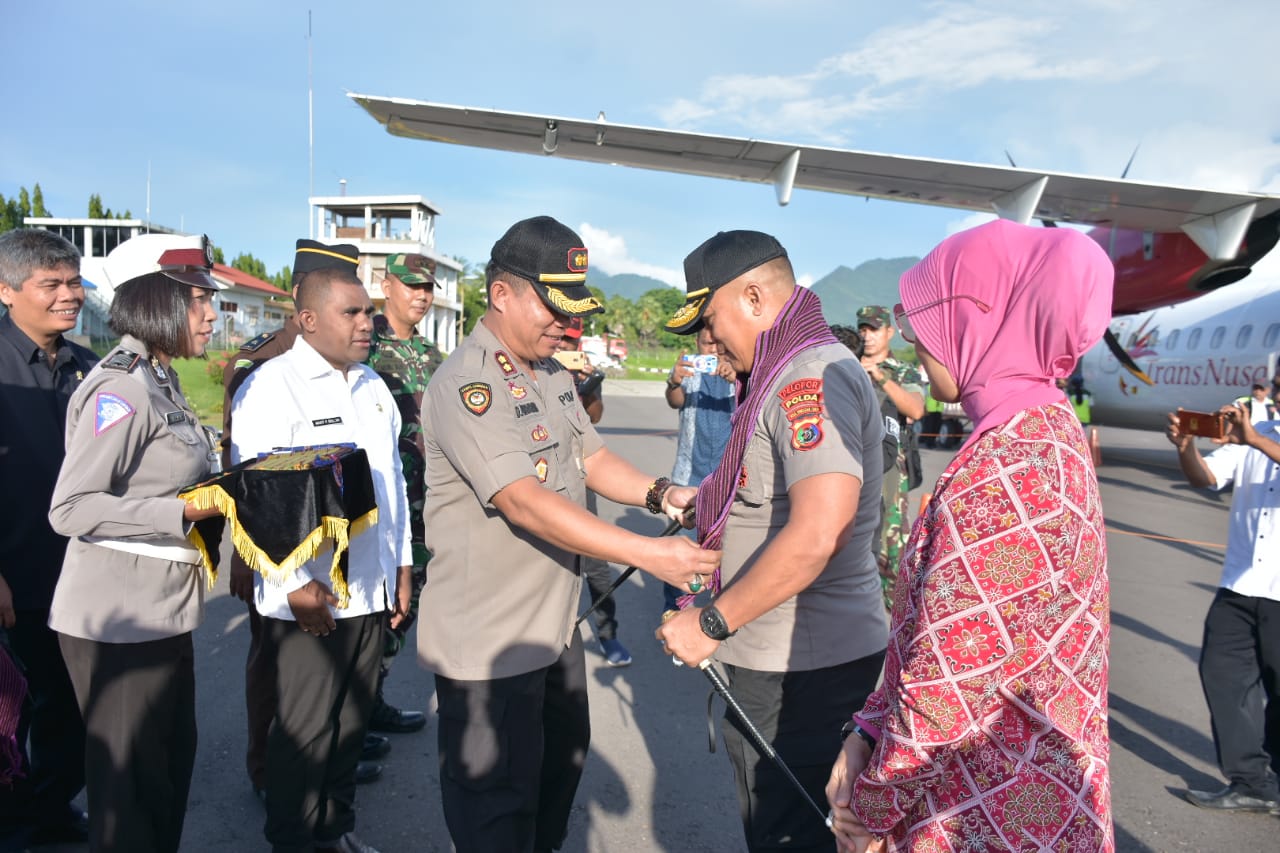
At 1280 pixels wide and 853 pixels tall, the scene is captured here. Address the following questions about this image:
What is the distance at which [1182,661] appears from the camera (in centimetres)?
499

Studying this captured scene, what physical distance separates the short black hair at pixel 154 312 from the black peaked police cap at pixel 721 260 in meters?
1.71

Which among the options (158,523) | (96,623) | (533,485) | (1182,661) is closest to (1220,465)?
(1182,661)

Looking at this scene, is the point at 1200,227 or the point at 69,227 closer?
the point at 1200,227

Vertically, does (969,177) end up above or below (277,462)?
above

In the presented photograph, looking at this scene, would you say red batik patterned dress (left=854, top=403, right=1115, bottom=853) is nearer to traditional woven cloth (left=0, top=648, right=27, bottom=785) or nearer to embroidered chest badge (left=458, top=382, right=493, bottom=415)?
embroidered chest badge (left=458, top=382, right=493, bottom=415)

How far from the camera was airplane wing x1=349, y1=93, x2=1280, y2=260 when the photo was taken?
33.4ft

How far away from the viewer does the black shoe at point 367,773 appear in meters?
3.42

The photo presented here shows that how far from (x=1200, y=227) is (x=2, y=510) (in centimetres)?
1385

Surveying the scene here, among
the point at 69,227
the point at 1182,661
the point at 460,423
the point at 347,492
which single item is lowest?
the point at 1182,661

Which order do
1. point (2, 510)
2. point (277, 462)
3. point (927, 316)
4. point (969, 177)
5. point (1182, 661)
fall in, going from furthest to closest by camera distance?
point (969, 177) → point (1182, 661) → point (2, 510) → point (277, 462) → point (927, 316)

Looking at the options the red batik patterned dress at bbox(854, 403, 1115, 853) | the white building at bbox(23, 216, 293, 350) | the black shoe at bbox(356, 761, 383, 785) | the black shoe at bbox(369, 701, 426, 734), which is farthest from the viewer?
the white building at bbox(23, 216, 293, 350)

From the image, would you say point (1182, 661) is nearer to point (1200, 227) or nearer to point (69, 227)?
point (1200, 227)

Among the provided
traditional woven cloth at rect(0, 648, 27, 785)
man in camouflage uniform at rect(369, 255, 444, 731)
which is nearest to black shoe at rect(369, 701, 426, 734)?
man in camouflage uniform at rect(369, 255, 444, 731)

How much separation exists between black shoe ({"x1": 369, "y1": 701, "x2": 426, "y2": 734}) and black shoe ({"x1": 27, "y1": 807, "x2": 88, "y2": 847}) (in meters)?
1.21
